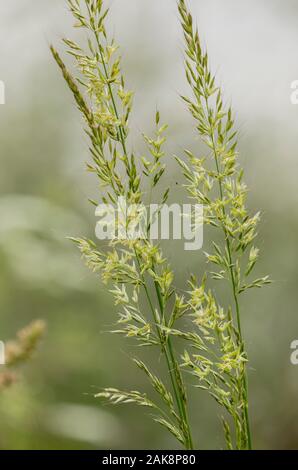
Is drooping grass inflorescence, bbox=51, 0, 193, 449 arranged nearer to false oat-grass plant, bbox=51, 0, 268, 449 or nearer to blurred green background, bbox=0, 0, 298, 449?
false oat-grass plant, bbox=51, 0, 268, 449

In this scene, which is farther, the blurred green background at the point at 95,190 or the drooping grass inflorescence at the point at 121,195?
the blurred green background at the point at 95,190

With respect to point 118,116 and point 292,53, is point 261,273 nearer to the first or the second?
point 292,53

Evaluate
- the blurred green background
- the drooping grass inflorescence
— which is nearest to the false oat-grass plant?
the drooping grass inflorescence

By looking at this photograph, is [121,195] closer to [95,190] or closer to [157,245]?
[157,245]

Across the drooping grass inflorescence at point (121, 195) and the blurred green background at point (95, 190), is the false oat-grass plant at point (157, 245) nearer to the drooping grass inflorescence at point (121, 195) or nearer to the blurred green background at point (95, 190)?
the drooping grass inflorescence at point (121, 195)

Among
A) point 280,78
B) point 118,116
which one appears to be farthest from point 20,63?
point 118,116

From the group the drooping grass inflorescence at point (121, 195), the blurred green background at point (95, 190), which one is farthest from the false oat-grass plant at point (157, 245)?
the blurred green background at point (95, 190)

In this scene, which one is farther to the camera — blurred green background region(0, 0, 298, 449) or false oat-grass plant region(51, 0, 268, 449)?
blurred green background region(0, 0, 298, 449)

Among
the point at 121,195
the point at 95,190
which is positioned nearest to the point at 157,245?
the point at 121,195
